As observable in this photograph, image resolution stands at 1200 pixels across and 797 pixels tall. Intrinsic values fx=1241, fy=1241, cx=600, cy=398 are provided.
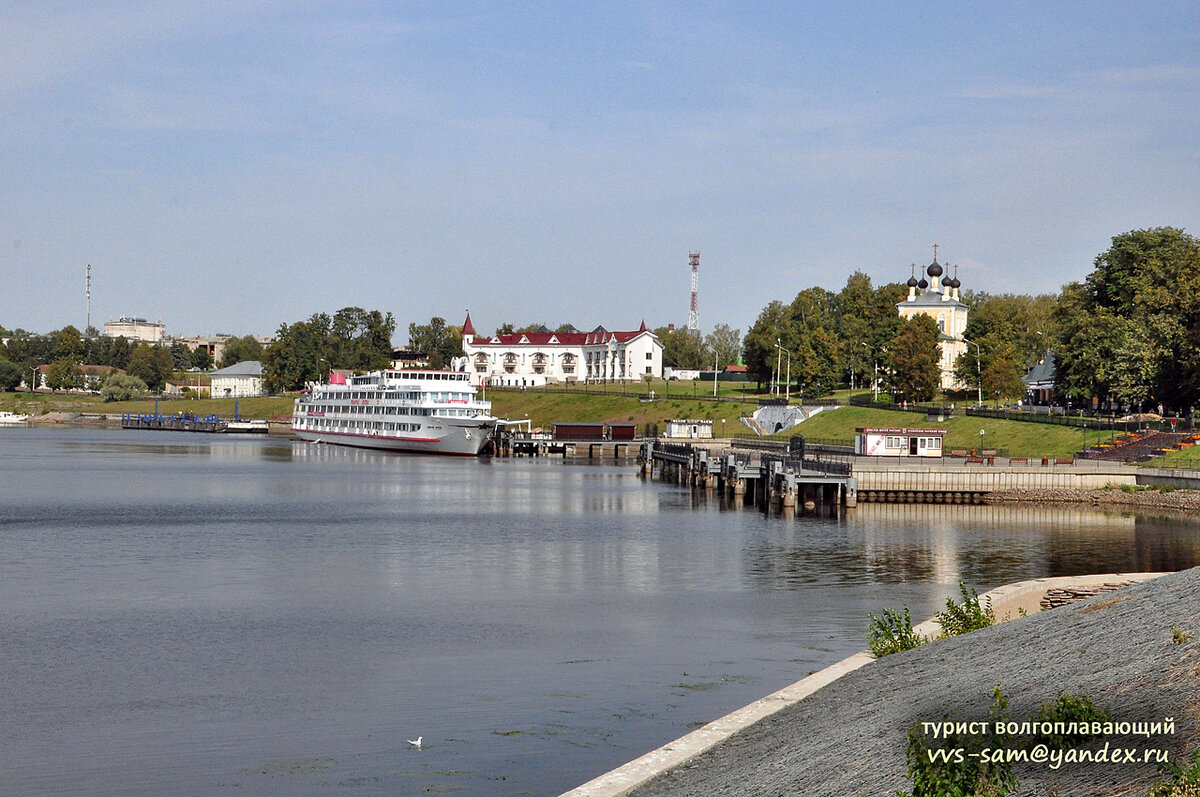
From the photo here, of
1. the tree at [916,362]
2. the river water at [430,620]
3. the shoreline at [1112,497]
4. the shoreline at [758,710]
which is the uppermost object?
the tree at [916,362]

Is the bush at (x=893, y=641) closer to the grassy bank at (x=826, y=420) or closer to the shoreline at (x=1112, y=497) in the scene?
the shoreline at (x=1112, y=497)

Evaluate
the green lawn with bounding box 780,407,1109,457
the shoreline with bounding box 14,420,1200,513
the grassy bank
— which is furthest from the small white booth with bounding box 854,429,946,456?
the shoreline with bounding box 14,420,1200,513

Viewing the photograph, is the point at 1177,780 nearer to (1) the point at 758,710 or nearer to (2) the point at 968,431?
(1) the point at 758,710

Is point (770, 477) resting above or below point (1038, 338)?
below

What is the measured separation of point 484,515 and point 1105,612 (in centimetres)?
5026

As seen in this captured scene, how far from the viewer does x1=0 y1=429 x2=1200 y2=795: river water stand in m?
22.2

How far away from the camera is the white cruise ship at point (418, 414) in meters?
132

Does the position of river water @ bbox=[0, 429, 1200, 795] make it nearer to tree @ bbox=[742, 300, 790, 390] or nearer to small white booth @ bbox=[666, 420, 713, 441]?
small white booth @ bbox=[666, 420, 713, 441]

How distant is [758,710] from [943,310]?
5760 inches

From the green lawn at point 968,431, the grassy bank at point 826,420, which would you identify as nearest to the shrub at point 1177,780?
the grassy bank at point 826,420

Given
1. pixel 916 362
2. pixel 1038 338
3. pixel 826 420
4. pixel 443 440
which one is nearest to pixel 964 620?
pixel 826 420

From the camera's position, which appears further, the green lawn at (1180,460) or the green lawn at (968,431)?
the green lawn at (968,431)

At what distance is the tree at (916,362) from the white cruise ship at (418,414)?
43.5 m

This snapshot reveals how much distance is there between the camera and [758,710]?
2033 cm
